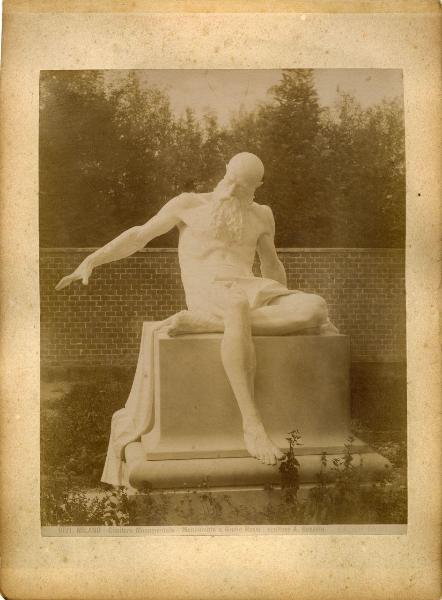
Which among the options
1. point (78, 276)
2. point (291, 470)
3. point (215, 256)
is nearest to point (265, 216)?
point (215, 256)

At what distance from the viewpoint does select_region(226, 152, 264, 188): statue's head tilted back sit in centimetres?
293

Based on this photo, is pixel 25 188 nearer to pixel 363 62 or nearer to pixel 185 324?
pixel 185 324

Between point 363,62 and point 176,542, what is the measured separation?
7.57 ft

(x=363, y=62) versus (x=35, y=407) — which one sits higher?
(x=363, y=62)

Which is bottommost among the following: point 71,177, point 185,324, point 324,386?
point 324,386

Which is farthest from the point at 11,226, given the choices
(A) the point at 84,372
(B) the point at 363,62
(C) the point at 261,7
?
(B) the point at 363,62

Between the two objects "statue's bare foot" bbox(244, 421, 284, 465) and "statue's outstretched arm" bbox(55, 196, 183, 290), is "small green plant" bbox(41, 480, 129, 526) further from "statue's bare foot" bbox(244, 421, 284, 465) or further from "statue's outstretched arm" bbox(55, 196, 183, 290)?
"statue's outstretched arm" bbox(55, 196, 183, 290)

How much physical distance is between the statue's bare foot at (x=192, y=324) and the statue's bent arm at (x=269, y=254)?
343mm

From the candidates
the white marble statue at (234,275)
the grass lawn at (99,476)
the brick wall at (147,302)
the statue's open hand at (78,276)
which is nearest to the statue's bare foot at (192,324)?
the white marble statue at (234,275)

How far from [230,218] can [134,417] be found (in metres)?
1.00

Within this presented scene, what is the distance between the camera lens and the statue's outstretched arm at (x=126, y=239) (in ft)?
9.67

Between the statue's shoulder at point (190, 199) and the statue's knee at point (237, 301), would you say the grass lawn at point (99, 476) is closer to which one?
the statue's knee at point (237, 301)

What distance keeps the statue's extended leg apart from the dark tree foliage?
568 millimetres

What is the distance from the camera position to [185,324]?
112 inches
